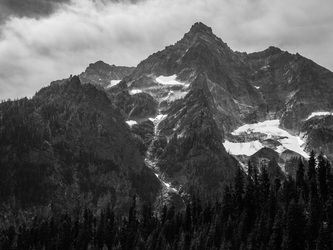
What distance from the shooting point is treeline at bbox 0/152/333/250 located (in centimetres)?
12794

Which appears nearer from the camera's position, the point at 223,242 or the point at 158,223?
the point at 223,242

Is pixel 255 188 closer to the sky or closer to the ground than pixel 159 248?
closer to the sky

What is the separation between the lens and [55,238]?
181625 mm

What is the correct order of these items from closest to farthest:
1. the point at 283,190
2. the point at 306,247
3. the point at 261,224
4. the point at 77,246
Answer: the point at 306,247 → the point at 261,224 → the point at 283,190 → the point at 77,246

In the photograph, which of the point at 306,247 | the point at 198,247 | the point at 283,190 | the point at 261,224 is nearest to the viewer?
the point at 306,247

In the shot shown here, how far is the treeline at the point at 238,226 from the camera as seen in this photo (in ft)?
420

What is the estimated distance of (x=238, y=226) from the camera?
14725 centimetres

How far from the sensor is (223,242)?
14062 centimetres

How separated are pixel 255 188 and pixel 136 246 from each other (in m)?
39.6

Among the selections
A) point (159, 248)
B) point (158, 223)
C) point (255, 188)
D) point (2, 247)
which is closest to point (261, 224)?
point (255, 188)

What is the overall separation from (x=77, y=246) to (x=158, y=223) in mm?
27939

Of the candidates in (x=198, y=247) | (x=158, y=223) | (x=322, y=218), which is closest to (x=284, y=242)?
(x=322, y=218)

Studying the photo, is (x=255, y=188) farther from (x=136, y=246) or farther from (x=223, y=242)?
(x=136, y=246)

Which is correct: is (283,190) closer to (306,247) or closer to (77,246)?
(306,247)
